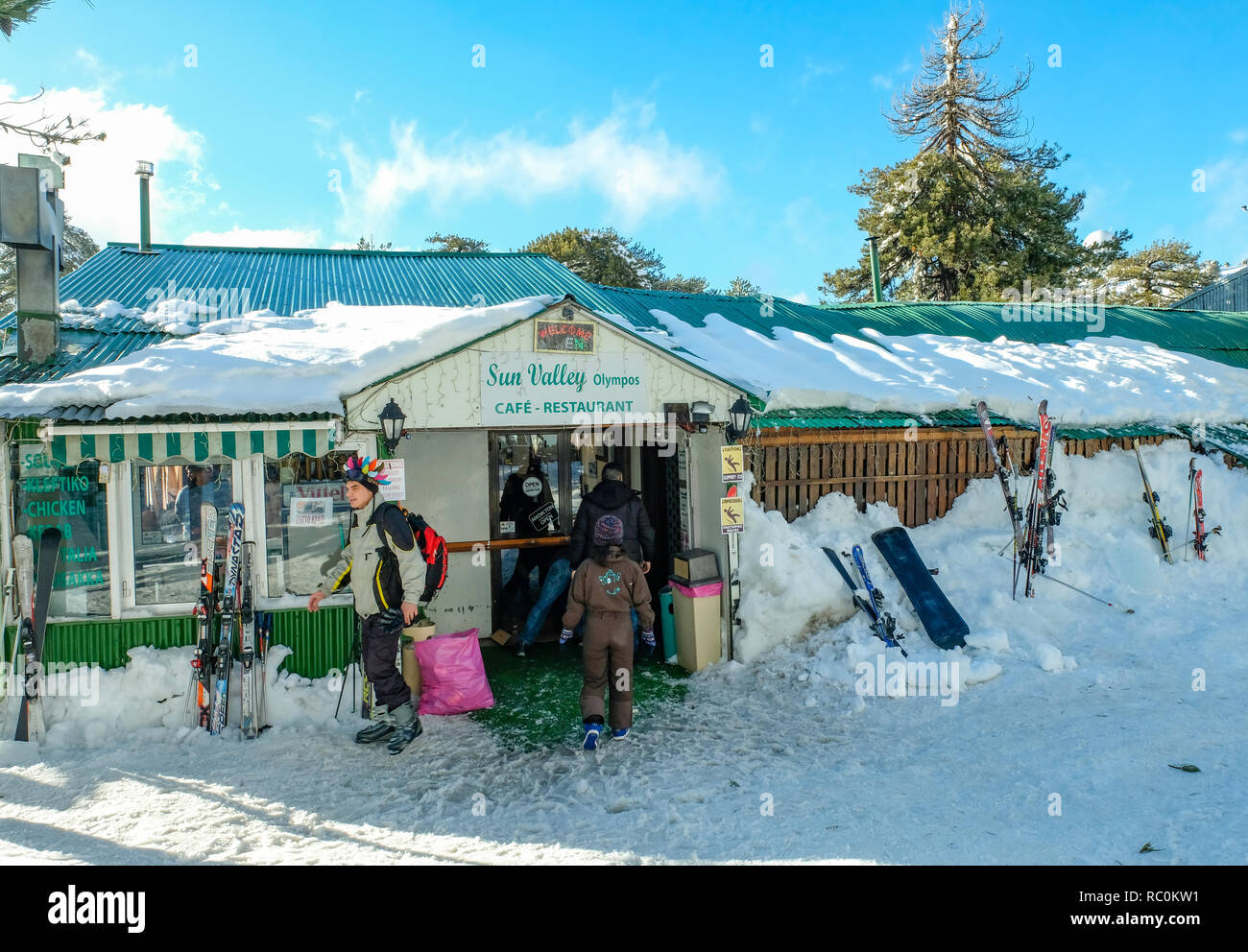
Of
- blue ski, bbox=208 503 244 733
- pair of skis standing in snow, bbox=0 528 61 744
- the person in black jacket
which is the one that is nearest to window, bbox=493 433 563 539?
the person in black jacket

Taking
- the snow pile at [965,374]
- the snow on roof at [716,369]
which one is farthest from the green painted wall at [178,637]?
the snow pile at [965,374]

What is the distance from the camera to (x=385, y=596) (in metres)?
5.68

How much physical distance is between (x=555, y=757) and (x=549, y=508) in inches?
154

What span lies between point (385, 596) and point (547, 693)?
2177 mm

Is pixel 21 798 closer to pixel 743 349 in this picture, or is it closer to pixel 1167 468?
pixel 743 349

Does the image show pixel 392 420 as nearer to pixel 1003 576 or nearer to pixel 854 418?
pixel 854 418

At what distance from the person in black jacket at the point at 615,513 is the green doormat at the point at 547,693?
122 centimetres

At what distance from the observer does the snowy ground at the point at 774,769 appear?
4.21 metres

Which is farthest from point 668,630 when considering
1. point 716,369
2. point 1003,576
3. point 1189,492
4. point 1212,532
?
point 1189,492

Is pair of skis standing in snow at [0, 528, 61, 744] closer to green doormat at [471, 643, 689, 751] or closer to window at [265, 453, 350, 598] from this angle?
window at [265, 453, 350, 598]

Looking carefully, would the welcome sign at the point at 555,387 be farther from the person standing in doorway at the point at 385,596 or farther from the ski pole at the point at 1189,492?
the ski pole at the point at 1189,492

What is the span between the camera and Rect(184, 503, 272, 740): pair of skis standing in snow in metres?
5.96

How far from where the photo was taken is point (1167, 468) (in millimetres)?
10648
